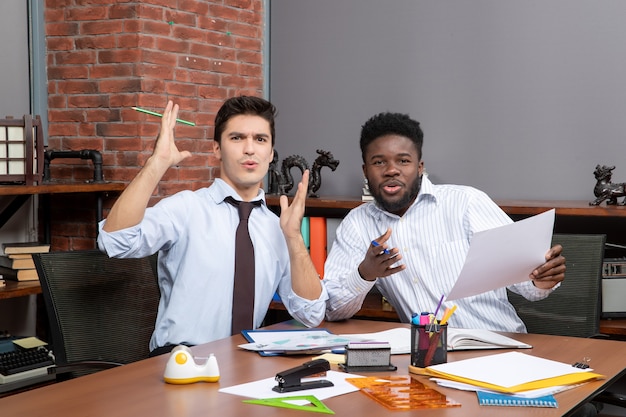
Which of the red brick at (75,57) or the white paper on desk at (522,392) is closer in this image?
the white paper on desk at (522,392)

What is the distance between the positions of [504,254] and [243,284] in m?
0.83

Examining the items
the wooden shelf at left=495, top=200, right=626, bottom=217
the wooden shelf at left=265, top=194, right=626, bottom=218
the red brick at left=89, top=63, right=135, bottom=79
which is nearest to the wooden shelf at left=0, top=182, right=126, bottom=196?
the red brick at left=89, top=63, right=135, bottom=79

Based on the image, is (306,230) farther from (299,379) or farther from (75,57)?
(299,379)

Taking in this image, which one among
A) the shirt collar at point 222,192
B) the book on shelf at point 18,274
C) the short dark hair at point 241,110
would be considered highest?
the short dark hair at point 241,110

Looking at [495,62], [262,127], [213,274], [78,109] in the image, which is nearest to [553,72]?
[495,62]

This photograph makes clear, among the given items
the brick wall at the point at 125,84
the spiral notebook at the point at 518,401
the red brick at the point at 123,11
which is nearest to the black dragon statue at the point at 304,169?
the brick wall at the point at 125,84

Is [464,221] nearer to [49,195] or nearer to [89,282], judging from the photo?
[89,282]

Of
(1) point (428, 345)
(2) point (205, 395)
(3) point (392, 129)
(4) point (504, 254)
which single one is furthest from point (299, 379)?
(3) point (392, 129)

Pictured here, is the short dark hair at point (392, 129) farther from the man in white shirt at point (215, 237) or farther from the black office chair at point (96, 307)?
the black office chair at point (96, 307)

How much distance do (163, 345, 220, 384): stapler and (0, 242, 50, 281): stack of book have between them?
72.0 inches

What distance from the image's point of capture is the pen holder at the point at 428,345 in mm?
1854

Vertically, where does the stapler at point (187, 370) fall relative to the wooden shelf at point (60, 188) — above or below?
below

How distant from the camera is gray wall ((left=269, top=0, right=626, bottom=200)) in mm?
3490

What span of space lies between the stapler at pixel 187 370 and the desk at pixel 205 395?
0.7 inches
